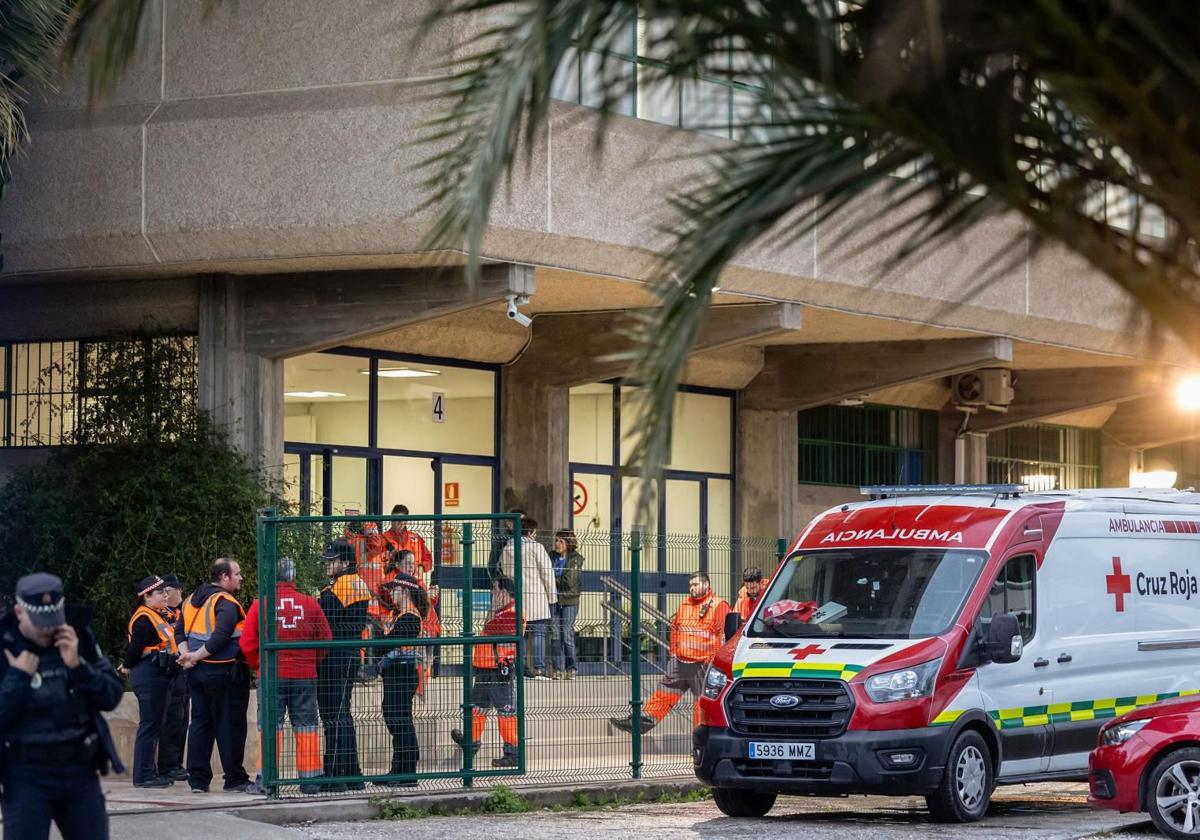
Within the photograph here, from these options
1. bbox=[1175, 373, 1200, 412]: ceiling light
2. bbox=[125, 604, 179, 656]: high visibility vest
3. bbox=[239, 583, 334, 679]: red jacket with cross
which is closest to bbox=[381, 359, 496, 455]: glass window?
bbox=[125, 604, 179, 656]: high visibility vest

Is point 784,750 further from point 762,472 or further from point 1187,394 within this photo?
point 1187,394

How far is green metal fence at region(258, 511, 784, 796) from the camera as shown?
1477cm

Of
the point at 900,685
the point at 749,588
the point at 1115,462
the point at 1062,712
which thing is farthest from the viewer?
the point at 1115,462

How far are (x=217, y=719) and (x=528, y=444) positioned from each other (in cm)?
1114

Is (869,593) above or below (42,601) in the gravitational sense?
below

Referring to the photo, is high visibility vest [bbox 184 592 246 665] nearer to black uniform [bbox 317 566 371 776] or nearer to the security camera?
black uniform [bbox 317 566 371 776]

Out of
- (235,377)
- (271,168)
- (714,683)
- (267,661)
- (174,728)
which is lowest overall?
(174,728)

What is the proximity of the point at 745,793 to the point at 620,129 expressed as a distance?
7.88 m

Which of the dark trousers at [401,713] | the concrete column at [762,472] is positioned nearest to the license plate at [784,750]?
the dark trousers at [401,713]

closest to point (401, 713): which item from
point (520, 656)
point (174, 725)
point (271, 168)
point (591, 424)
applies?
point (520, 656)

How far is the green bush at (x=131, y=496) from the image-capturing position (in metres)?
20.2

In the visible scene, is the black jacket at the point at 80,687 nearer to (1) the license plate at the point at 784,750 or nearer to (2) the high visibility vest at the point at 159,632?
(1) the license plate at the point at 784,750

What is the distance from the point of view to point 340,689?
14820 millimetres

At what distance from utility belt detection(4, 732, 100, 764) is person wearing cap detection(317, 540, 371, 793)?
22.2 ft
